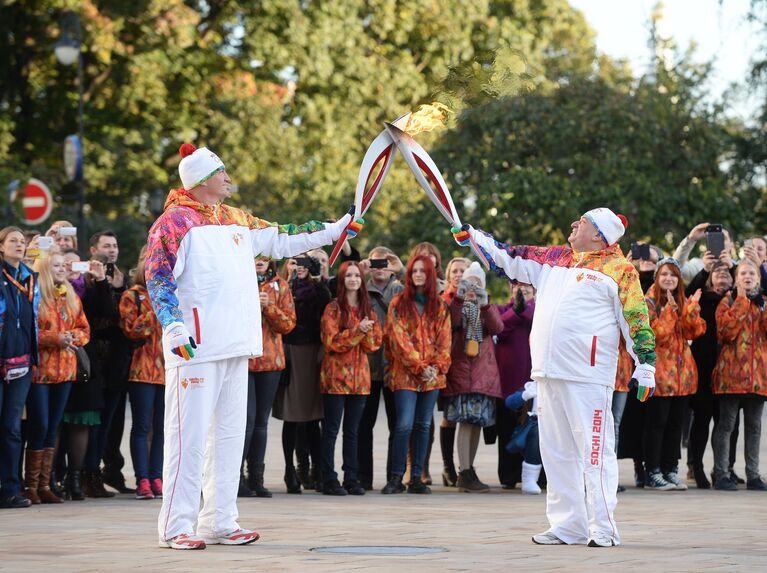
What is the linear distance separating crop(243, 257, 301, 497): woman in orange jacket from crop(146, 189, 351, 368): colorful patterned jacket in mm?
3209

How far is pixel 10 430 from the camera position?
1184 centimetres

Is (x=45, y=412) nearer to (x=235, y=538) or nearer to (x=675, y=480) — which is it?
(x=235, y=538)

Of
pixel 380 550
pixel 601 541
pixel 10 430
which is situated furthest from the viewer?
pixel 10 430

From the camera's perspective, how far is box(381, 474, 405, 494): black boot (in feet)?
43.6

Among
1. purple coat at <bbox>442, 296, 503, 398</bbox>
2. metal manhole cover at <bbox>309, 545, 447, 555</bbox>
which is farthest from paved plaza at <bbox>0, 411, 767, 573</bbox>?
purple coat at <bbox>442, 296, 503, 398</bbox>

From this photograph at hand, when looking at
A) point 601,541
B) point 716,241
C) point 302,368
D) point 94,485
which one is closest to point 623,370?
point 716,241

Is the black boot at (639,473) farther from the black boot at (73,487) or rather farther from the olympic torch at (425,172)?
the black boot at (73,487)

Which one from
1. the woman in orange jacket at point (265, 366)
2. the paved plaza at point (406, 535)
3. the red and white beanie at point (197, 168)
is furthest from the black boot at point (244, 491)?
the red and white beanie at point (197, 168)

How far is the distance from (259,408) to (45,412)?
181cm

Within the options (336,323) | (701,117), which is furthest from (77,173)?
(336,323)

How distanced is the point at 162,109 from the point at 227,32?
272 centimetres

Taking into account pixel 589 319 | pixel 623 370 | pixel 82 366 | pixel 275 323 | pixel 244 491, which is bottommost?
pixel 244 491

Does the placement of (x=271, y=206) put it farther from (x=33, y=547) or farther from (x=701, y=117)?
(x=33, y=547)

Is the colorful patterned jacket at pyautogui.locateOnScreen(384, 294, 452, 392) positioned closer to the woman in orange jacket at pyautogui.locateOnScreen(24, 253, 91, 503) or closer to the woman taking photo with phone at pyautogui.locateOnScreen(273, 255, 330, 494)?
the woman taking photo with phone at pyautogui.locateOnScreen(273, 255, 330, 494)
